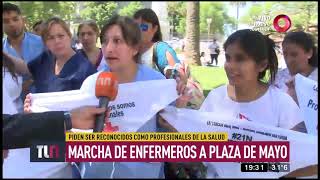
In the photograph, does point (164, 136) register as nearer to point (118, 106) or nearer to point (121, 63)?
point (118, 106)

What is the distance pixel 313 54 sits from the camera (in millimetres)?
2529

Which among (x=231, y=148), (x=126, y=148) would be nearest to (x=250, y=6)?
(x=231, y=148)

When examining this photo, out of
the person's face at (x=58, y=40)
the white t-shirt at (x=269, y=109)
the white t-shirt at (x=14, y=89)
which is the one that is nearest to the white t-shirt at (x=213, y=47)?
the white t-shirt at (x=269, y=109)

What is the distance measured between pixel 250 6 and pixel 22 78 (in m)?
1.11

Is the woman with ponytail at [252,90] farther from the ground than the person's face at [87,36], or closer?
closer

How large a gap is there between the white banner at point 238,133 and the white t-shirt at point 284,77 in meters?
0.29

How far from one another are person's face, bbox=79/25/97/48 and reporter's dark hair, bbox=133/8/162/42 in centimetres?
22

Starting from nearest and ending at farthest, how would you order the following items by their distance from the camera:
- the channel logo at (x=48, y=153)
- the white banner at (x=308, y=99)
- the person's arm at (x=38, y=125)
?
the person's arm at (x=38, y=125)
the channel logo at (x=48, y=153)
the white banner at (x=308, y=99)

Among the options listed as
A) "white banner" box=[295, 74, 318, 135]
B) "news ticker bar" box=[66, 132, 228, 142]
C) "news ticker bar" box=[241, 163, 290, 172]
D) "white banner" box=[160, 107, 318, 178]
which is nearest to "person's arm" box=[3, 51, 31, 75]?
"news ticker bar" box=[66, 132, 228, 142]

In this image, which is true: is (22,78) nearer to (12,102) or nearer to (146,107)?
(12,102)

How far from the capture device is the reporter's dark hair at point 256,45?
2.25 meters

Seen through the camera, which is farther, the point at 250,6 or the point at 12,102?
the point at 250,6

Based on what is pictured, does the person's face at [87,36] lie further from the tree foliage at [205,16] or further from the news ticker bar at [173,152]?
the news ticker bar at [173,152]

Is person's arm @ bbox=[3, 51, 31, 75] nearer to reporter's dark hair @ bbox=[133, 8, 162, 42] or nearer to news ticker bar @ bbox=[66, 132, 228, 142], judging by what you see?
news ticker bar @ bbox=[66, 132, 228, 142]
